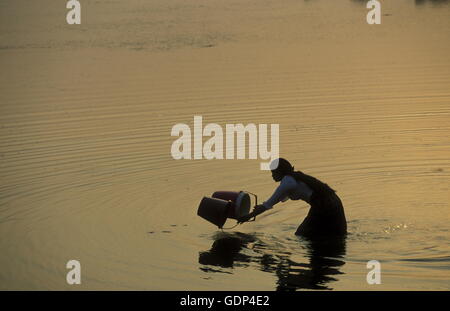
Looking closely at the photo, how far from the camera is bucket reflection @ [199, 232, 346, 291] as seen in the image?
460 inches

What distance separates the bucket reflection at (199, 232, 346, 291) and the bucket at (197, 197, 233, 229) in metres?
0.35

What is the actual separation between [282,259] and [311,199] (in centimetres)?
95

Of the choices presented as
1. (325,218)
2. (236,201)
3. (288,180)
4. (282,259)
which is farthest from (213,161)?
(282,259)

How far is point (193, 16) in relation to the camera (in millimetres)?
40219

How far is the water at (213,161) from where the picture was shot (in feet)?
40.9

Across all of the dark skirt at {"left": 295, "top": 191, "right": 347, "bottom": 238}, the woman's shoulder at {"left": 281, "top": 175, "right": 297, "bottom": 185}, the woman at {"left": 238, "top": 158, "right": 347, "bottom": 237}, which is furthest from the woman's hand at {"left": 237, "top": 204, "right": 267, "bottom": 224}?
the dark skirt at {"left": 295, "top": 191, "right": 347, "bottom": 238}

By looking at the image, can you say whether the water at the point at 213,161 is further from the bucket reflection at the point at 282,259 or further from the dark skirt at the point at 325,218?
the dark skirt at the point at 325,218

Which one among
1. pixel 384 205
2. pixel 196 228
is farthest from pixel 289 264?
pixel 384 205

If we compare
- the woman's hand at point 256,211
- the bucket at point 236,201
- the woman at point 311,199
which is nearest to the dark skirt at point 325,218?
the woman at point 311,199

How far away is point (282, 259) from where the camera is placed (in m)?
12.5

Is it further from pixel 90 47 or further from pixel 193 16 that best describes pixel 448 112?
pixel 193 16

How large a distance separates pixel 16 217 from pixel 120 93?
1023 cm

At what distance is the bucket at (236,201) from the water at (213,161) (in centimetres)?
42

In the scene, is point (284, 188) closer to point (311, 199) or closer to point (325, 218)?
point (311, 199)
